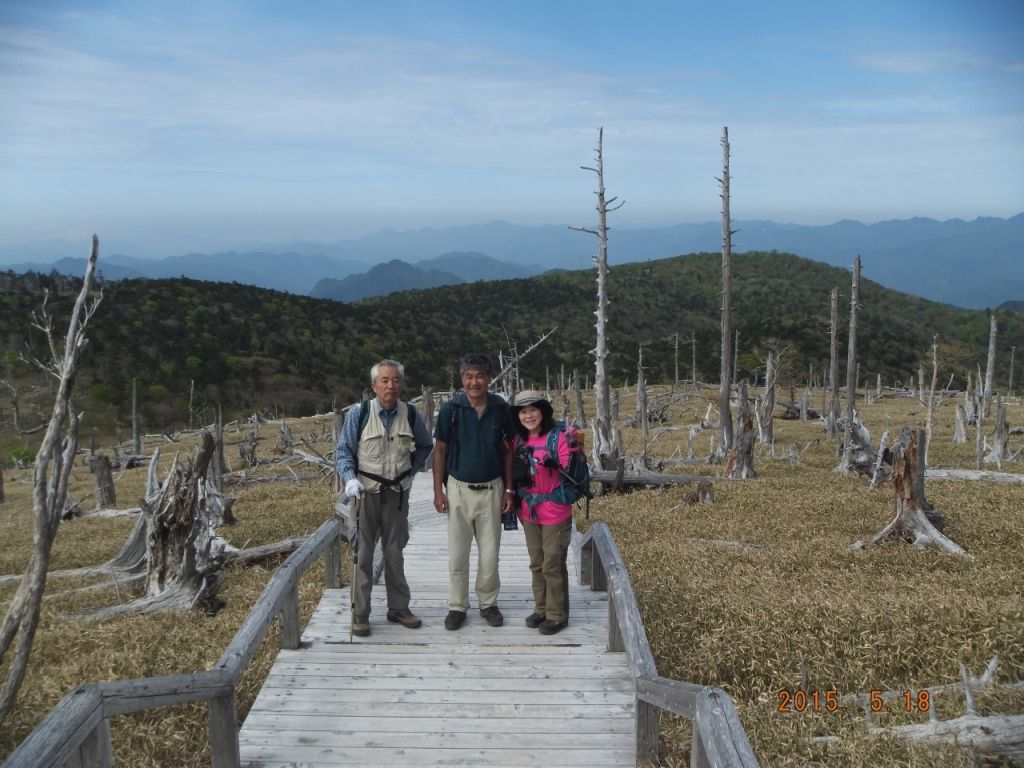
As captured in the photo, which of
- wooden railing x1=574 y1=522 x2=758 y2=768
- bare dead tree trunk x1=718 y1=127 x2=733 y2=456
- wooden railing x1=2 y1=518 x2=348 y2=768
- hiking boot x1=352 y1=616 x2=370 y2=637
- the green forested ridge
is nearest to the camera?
wooden railing x1=2 y1=518 x2=348 y2=768

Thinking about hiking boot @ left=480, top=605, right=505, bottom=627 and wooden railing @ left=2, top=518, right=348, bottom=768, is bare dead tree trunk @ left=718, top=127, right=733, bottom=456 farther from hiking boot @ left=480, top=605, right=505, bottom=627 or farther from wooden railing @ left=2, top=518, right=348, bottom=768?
wooden railing @ left=2, top=518, right=348, bottom=768

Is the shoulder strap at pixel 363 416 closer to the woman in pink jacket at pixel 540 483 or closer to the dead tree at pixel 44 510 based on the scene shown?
the woman in pink jacket at pixel 540 483

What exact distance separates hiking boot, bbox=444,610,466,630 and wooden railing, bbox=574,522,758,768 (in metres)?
1.21

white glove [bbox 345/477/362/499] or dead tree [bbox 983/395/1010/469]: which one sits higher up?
white glove [bbox 345/477/362/499]

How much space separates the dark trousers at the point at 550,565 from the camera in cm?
577

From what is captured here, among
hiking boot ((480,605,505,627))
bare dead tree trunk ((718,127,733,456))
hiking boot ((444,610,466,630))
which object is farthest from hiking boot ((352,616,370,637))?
bare dead tree trunk ((718,127,733,456))

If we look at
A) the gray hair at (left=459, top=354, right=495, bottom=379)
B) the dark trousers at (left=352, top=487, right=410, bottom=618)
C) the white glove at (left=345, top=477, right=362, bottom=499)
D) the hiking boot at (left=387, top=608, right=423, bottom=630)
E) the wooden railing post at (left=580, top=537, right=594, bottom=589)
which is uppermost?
the gray hair at (left=459, top=354, right=495, bottom=379)

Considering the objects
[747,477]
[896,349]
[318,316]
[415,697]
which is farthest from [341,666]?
[896,349]

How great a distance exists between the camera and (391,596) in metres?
6.22

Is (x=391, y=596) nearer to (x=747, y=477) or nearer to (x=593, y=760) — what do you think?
(x=593, y=760)

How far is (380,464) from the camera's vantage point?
5.77 meters

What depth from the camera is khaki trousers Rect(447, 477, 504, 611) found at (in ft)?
19.2

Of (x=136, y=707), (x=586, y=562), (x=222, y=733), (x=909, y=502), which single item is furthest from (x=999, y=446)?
(x=136, y=707)

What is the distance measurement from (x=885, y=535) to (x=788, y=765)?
643cm
